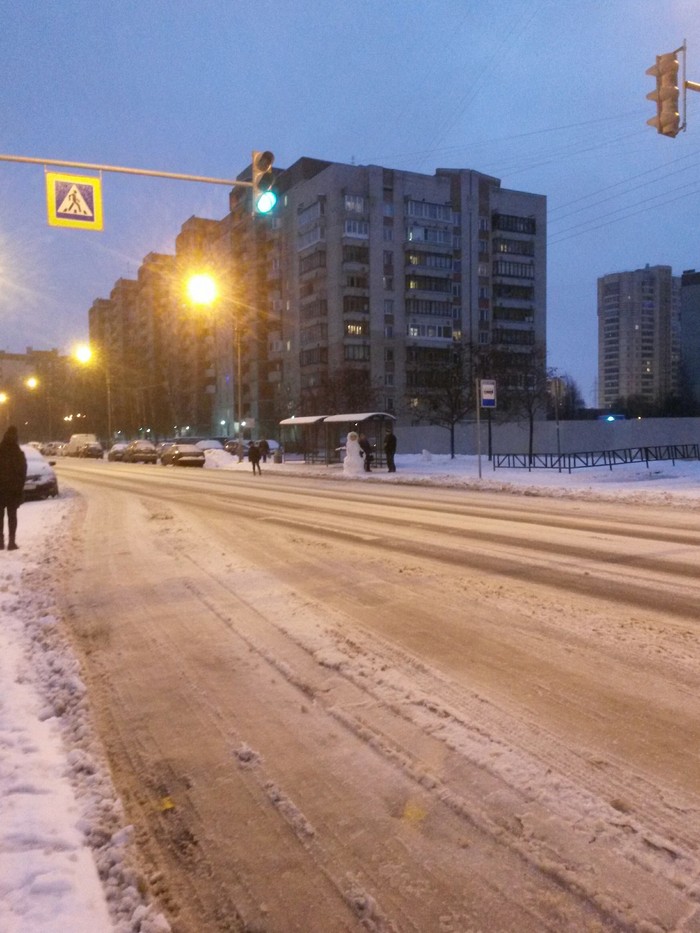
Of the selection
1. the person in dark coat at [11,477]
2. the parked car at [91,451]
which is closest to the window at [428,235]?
the parked car at [91,451]

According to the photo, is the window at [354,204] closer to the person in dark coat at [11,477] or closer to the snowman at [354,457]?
the snowman at [354,457]

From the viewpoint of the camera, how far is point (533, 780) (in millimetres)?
3793

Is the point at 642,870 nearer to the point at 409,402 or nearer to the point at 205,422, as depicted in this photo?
the point at 409,402

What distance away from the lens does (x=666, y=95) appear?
470 inches

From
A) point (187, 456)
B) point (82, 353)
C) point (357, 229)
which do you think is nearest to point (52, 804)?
point (82, 353)

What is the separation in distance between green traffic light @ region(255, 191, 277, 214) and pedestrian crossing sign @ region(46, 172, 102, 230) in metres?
2.40

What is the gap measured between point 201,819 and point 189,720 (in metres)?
1.25

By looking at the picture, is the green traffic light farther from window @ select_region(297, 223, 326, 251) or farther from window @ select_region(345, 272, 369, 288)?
window @ select_region(297, 223, 326, 251)

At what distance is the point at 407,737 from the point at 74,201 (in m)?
10.0

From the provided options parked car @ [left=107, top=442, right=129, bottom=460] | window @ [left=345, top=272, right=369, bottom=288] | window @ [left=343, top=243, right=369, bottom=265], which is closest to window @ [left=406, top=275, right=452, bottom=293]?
window @ [left=345, top=272, right=369, bottom=288]

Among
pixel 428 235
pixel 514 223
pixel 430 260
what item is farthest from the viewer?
pixel 514 223

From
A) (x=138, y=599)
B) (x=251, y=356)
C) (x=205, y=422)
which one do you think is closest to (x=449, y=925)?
(x=138, y=599)

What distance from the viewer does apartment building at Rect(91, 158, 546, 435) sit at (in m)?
76.1

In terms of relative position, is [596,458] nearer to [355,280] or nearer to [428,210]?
[355,280]
